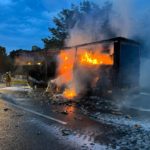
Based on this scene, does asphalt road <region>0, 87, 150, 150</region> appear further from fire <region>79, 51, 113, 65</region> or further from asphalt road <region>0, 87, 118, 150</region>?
fire <region>79, 51, 113, 65</region>

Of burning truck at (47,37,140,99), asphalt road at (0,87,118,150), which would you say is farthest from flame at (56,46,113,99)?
asphalt road at (0,87,118,150)

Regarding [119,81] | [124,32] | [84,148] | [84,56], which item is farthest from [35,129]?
[124,32]

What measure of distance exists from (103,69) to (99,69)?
12.8 inches

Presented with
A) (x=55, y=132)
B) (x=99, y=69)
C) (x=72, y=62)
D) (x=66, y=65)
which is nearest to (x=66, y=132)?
(x=55, y=132)

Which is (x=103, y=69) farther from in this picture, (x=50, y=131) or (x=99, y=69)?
(x=50, y=131)

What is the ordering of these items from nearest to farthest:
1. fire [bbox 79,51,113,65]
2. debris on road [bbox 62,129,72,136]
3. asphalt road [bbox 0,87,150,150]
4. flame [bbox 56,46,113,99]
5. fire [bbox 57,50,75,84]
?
asphalt road [bbox 0,87,150,150] < debris on road [bbox 62,129,72,136] < fire [bbox 79,51,113,65] < flame [bbox 56,46,113,99] < fire [bbox 57,50,75,84]

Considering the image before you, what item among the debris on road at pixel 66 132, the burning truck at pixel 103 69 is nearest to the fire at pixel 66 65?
the burning truck at pixel 103 69

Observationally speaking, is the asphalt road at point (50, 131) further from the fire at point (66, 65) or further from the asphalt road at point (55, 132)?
the fire at point (66, 65)

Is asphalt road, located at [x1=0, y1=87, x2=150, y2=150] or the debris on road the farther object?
the debris on road

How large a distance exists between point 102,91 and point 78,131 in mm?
7999

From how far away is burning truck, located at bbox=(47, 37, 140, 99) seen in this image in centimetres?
1421

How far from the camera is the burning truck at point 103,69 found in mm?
14211

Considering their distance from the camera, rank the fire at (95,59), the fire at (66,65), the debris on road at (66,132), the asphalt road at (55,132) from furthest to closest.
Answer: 1. the fire at (66,65)
2. the fire at (95,59)
3. the debris on road at (66,132)
4. the asphalt road at (55,132)

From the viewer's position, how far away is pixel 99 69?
1504cm
